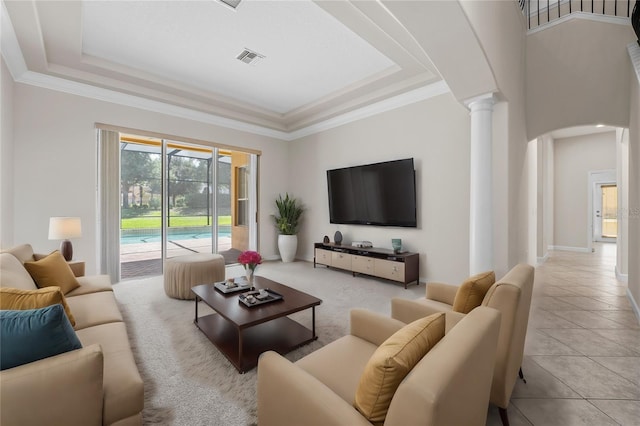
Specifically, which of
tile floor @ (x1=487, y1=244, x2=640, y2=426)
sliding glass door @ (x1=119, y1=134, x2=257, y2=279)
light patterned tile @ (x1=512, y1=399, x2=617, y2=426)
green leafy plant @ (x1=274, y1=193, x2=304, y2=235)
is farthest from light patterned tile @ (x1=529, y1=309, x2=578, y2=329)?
sliding glass door @ (x1=119, y1=134, x2=257, y2=279)

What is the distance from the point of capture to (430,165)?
174 inches

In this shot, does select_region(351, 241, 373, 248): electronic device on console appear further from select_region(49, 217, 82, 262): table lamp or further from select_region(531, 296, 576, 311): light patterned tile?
select_region(49, 217, 82, 262): table lamp

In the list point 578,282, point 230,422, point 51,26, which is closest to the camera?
point 230,422

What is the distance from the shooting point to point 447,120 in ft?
13.8

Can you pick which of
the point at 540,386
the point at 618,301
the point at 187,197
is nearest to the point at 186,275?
the point at 187,197

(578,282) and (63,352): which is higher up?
(63,352)

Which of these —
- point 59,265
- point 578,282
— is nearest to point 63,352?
point 59,265

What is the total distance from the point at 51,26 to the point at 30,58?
2.79ft

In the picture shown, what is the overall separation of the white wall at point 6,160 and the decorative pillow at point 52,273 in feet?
4.05

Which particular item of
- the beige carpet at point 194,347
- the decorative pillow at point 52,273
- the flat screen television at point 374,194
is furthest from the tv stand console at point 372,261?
the decorative pillow at point 52,273

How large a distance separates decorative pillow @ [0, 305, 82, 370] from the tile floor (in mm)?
2212

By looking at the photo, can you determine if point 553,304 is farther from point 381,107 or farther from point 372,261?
point 381,107

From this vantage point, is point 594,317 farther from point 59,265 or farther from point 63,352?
point 59,265

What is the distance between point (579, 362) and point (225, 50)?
4761 mm
